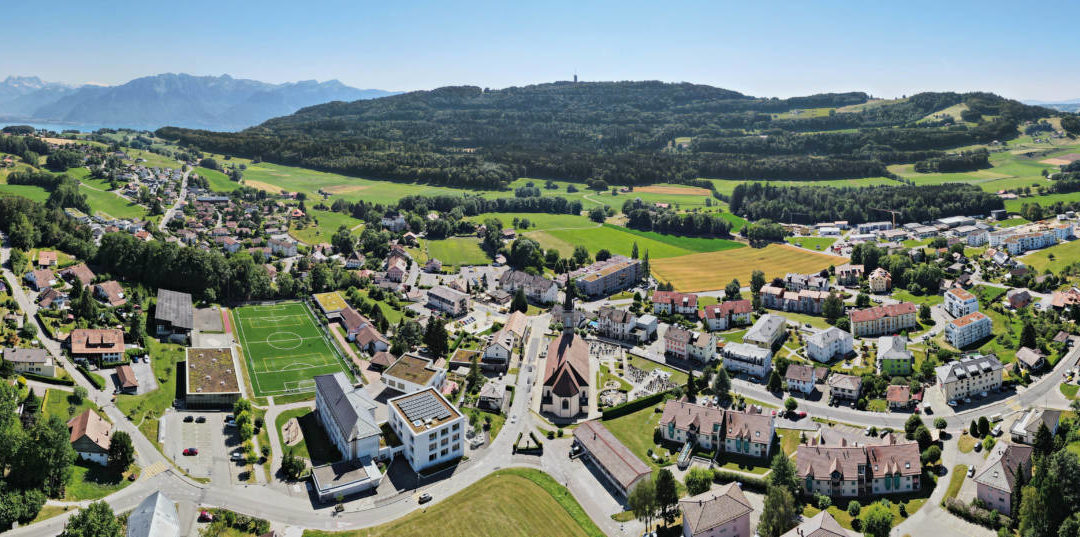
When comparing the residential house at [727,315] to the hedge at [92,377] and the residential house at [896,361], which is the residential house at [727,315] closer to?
the residential house at [896,361]

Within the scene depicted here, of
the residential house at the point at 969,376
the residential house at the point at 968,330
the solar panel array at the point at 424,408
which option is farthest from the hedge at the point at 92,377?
the residential house at the point at 968,330

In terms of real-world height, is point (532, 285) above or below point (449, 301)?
above

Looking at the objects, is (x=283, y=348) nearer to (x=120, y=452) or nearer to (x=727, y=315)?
(x=120, y=452)

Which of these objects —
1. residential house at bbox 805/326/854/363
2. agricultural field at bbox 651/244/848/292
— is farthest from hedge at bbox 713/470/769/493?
agricultural field at bbox 651/244/848/292

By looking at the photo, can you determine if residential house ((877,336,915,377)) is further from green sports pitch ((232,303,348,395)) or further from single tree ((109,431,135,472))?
single tree ((109,431,135,472))

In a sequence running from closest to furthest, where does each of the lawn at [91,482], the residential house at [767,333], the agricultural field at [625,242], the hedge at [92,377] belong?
the lawn at [91,482]
the hedge at [92,377]
the residential house at [767,333]
the agricultural field at [625,242]

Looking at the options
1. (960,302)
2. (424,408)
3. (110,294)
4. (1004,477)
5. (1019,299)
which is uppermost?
(110,294)

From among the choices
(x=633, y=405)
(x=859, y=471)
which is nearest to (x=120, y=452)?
→ (x=633, y=405)

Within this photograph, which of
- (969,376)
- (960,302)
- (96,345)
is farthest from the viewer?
(960,302)
